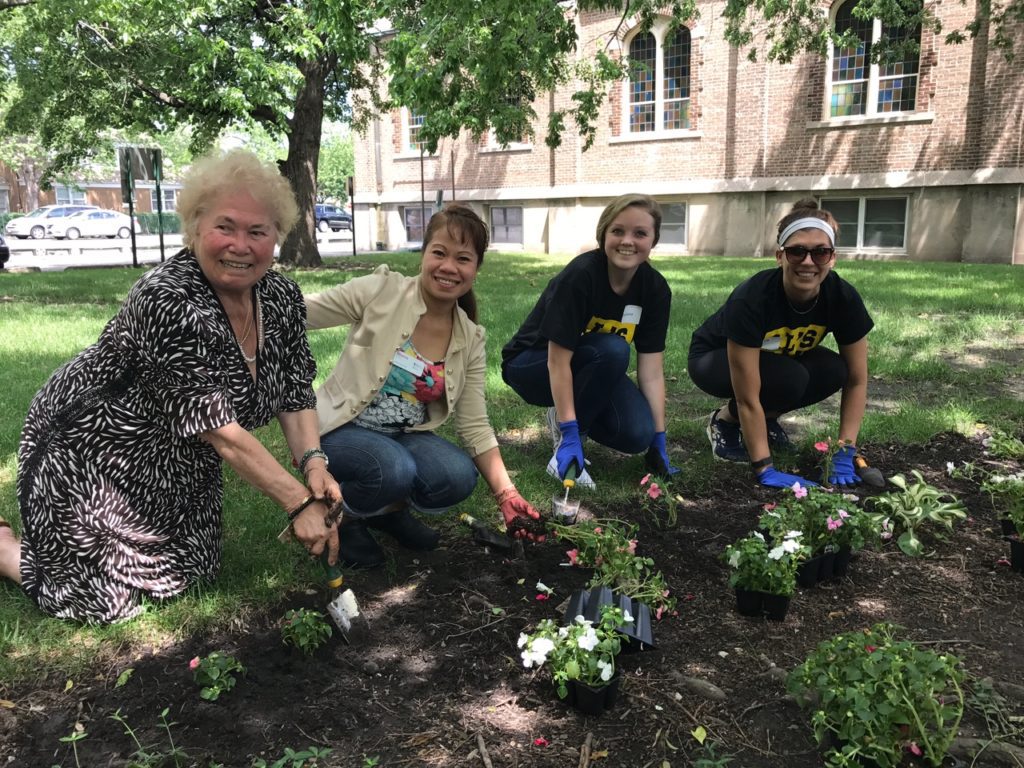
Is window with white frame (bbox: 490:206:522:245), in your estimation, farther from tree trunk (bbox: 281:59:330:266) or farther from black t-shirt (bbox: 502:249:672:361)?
black t-shirt (bbox: 502:249:672:361)

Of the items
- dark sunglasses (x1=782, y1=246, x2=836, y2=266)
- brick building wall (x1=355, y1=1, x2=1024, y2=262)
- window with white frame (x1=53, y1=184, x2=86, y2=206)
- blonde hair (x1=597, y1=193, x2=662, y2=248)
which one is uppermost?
window with white frame (x1=53, y1=184, x2=86, y2=206)

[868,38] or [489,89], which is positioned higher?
[868,38]

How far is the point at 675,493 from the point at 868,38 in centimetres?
1681

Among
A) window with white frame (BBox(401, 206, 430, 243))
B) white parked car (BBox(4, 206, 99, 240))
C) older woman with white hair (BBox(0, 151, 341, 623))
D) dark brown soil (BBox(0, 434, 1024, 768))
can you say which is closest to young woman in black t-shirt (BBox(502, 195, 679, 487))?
dark brown soil (BBox(0, 434, 1024, 768))

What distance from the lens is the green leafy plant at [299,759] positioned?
71.1 inches

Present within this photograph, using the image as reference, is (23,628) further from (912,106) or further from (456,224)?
(912,106)

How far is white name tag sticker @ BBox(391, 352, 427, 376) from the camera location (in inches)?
120

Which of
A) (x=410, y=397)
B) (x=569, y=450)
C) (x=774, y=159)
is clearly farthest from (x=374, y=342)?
(x=774, y=159)

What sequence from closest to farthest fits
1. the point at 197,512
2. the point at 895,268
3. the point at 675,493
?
the point at 197,512
the point at 675,493
the point at 895,268

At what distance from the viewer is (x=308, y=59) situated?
12.9m

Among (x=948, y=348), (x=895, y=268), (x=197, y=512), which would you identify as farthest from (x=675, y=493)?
(x=895, y=268)

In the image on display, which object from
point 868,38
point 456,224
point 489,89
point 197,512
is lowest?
point 197,512

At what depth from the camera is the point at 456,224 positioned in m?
2.91

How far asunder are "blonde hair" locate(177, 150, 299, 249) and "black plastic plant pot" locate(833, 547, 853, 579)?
2.21 metres
